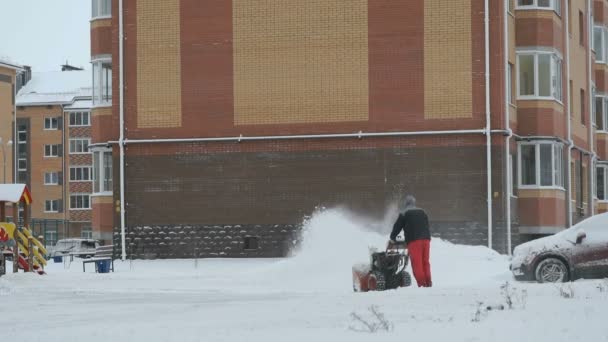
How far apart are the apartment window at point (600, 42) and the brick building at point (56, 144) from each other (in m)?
60.4

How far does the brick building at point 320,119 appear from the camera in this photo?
120ft

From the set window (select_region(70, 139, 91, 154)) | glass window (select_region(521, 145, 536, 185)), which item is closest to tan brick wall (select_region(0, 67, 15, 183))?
window (select_region(70, 139, 91, 154))

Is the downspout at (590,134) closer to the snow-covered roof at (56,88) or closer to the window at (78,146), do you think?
the snow-covered roof at (56,88)

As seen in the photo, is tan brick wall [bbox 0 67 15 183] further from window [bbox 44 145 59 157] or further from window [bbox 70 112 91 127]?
window [bbox 44 145 59 157]

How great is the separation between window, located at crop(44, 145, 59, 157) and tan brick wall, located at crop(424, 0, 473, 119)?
74249mm

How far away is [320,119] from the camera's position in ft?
124

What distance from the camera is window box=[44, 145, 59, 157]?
106812 mm

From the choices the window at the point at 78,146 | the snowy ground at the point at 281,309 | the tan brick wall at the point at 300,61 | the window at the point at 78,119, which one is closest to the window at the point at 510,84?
the tan brick wall at the point at 300,61

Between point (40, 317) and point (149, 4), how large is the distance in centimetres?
2367

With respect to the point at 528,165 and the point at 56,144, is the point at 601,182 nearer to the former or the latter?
the point at 528,165

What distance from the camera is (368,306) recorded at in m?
15.9

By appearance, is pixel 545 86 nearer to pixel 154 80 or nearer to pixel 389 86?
pixel 389 86

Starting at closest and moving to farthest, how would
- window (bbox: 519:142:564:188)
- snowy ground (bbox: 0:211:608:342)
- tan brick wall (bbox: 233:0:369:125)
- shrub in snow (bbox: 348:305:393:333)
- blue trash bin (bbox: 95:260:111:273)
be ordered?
snowy ground (bbox: 0:211:608:342)
shrub in snow (bbox: 348:305:393:333)
blue trash bin (bbox: 95:260:111:273)
tan brick wall (bbox: 233:0:369:125)
window (bbox: 519:142:564:188)

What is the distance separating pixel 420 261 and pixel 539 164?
20.3m
